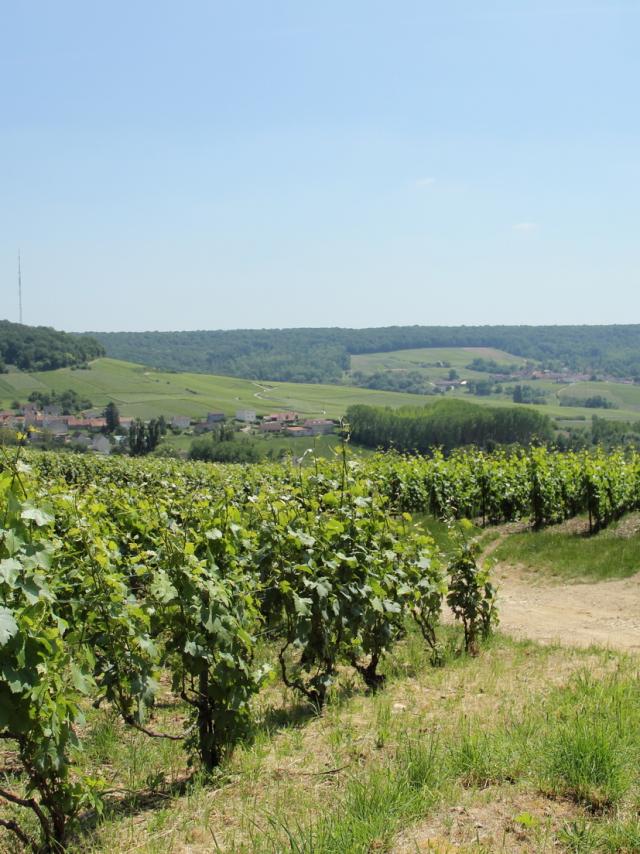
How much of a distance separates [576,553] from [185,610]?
1177 cm

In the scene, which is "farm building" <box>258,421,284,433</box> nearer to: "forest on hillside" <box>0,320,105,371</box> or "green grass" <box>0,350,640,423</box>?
"green grass" <box>0,350,640,423</box>

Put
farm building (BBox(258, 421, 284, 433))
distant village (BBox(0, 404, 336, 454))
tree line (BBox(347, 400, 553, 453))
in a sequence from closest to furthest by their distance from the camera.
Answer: tree line (BBox(347, 400, 553, 453)), distant village (BBox(0, 404, 336, 454)), farm building (BBox(258, 421, 284, 433))

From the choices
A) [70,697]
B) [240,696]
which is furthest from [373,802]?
[70,697]

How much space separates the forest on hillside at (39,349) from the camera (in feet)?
391

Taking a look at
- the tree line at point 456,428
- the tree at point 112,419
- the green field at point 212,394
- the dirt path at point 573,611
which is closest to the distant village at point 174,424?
the tree at point 112,419

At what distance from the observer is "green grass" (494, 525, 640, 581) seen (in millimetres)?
13586

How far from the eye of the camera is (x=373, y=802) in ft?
12.7

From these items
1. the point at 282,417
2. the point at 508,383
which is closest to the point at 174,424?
the point at 282,417

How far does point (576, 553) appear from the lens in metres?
14.7

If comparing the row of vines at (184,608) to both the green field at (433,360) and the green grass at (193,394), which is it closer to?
the green grass at (193,394)

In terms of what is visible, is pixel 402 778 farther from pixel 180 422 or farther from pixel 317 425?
pixel 180 422

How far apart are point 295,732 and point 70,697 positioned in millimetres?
2174

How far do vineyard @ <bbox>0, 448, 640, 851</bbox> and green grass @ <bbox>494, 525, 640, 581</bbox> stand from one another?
5911mm

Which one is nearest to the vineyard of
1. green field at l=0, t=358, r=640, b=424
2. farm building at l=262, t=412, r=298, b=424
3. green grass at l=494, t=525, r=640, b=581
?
green grass at l=494, t=525, r=640, b=581
